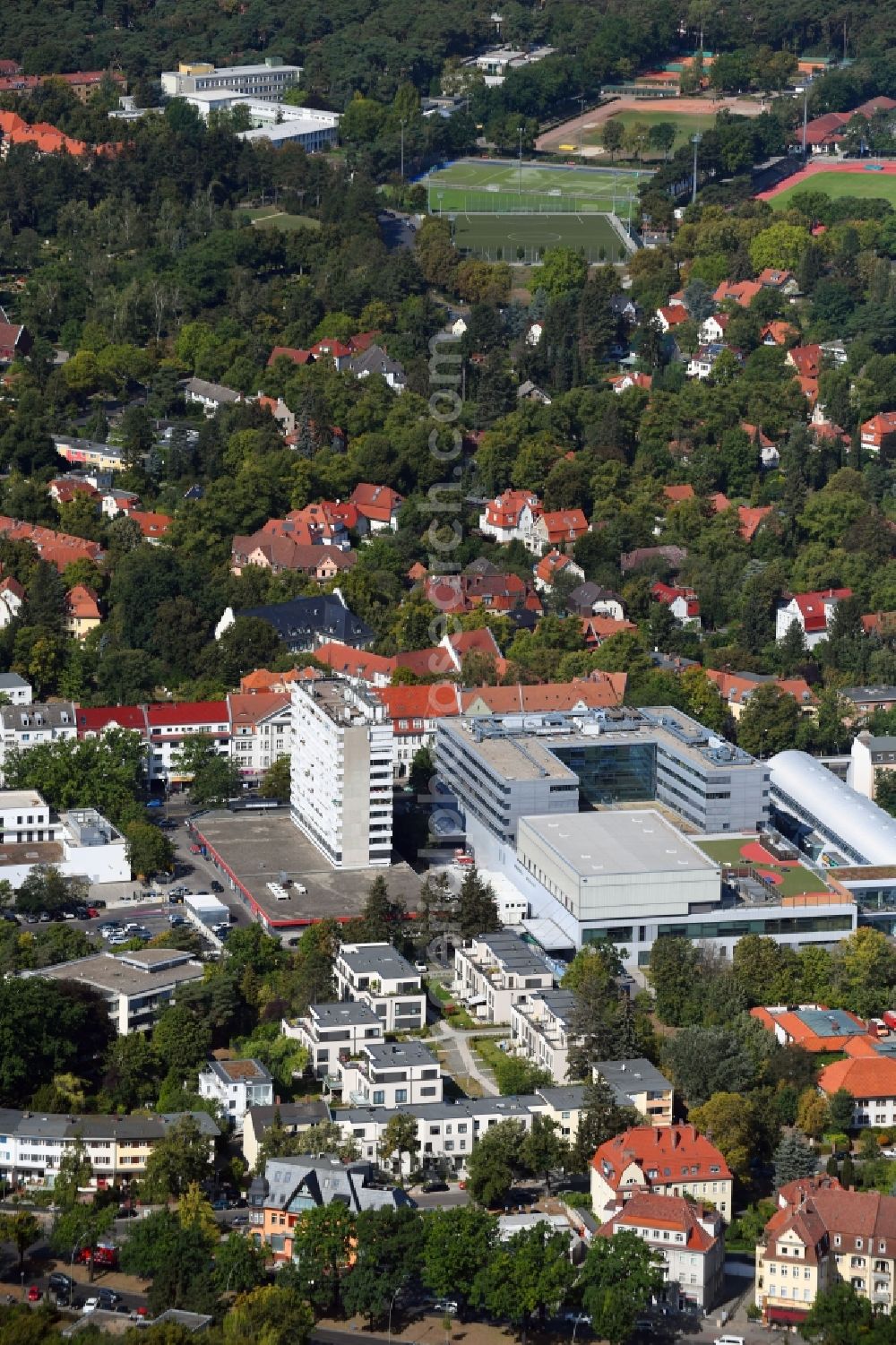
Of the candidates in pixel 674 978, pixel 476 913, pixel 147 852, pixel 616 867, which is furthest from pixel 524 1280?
pixel 147 852

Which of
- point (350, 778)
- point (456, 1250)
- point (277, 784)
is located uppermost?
point (350, 778)

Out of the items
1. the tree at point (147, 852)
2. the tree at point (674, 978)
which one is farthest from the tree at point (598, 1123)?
the tree at point (147, 852)

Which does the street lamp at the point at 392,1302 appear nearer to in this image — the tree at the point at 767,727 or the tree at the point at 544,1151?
the tree at the point at 544,1151

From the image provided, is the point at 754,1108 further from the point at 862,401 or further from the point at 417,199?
the point at 417,199

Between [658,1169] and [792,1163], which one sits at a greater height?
[658,1169]

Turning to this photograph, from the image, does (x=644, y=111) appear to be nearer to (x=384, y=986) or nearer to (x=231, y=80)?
(x=231, y=80)

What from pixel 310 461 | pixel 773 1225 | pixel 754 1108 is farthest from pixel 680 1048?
pixel 310 461
